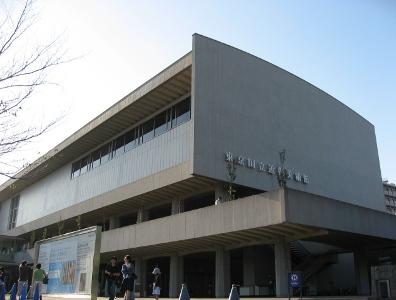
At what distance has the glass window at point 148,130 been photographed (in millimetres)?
33884

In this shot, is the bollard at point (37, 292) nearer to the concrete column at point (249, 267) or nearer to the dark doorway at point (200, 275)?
the concrete column at point (249, 267)

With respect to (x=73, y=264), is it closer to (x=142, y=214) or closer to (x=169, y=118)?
(x=169, y=118)

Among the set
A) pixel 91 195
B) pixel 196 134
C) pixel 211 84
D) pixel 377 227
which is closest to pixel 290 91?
pixel 211 84

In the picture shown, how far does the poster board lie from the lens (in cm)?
1574

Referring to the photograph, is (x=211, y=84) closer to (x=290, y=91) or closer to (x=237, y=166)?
(x=237, y=166)

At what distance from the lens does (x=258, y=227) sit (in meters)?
22.0

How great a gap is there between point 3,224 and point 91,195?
28.9 metres

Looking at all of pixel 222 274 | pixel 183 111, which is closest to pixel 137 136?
pixel 183 111

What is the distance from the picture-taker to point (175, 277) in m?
30.4

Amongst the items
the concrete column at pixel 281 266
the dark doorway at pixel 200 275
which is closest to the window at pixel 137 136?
the concrete column at pixel 281 266

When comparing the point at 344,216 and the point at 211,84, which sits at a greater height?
the point at 211,84

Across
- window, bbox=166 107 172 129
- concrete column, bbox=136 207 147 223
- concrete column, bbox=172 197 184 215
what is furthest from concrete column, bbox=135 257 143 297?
window, bbox=166 107 172 129

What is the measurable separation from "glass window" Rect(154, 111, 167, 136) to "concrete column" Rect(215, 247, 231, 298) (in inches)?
387

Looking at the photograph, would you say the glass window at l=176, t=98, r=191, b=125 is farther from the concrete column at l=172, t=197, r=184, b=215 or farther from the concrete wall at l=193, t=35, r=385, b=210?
the concrete column at l=172, t=197, r=184, b=215
